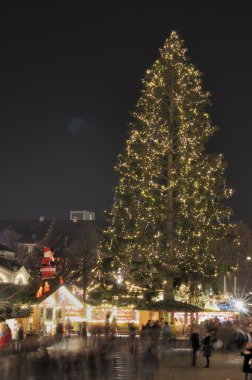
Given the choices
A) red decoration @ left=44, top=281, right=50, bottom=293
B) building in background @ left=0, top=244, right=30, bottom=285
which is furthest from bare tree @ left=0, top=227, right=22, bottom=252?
red decoration @ left=44, top=281, right=50, bottom=293

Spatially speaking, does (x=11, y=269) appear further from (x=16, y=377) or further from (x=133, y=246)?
(x=16, y=377)

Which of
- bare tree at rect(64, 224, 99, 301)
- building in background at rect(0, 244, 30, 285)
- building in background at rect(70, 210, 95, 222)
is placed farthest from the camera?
building in background at rect(70, 210, 95, 222)

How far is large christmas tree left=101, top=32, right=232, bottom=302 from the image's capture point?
39.2 metres

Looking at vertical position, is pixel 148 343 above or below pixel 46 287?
below

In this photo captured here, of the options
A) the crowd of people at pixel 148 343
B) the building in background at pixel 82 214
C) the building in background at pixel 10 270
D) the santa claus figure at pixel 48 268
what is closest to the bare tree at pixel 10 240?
the building in background at pixel 10 270

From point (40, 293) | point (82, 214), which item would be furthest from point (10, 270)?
point (82, 214)

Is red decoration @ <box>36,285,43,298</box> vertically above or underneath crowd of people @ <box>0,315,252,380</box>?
above

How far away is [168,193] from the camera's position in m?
41.0

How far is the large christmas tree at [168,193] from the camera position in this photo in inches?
1545

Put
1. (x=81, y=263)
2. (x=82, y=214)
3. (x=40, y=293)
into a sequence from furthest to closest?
(x=82, y=214) < (x=81, y=263) < (x=40, y=293)

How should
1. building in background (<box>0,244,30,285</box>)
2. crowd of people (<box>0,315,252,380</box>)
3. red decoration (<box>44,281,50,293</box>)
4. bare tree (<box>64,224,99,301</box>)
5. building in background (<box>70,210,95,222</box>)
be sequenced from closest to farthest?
crowd of people (<box>0,315,252,380</box>) → red decoration (<box>44,281,50,293</box>) → bare tree (<box>64,224,99,301</box>) → building in background (<box>0,244,30,285</box>) → building in background (<box>70,210,95,222</box>)

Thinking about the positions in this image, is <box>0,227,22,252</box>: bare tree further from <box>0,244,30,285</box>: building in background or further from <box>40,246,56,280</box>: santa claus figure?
<box>40,246,56,280</box>: santa claus figure

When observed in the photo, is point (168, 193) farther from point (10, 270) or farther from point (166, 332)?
point (10, 270)

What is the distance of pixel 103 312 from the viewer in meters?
39.4
